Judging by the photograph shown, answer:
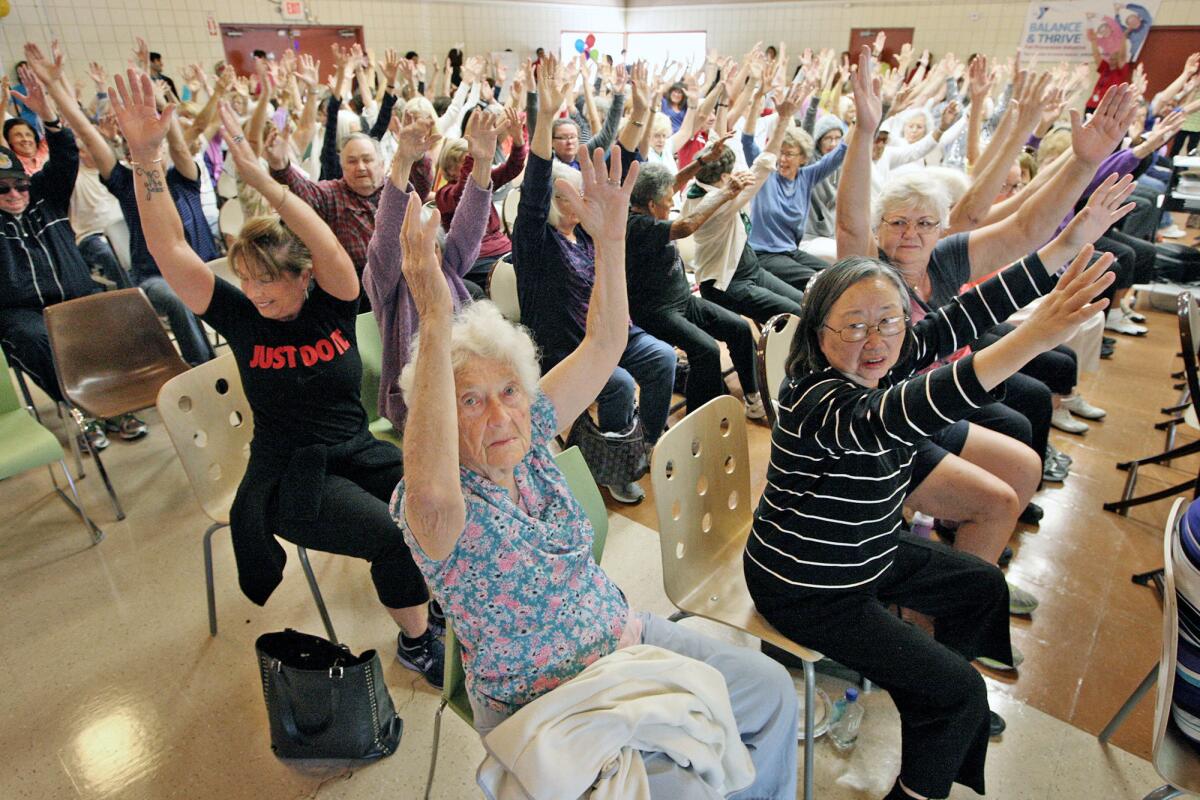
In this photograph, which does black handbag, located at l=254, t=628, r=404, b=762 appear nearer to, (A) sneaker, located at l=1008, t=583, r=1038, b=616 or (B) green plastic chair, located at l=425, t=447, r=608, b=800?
(B) green plastic chair, located at l=425, t=447, r=608, b=800

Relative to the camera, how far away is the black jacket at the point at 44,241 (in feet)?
10.9

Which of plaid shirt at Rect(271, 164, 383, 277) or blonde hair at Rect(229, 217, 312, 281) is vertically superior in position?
blonde hair at Rect(229, 217, 312, 281)

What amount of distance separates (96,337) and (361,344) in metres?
1.40

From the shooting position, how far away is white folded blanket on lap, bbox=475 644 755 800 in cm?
120

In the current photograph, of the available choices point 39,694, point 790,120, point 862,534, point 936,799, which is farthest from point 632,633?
point 790,120

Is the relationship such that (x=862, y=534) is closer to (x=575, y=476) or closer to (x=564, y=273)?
(x=575, y=476)

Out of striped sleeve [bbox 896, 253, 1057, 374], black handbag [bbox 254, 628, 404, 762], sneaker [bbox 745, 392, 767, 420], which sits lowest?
sneaker [bbox 745, 392, 767, 420]

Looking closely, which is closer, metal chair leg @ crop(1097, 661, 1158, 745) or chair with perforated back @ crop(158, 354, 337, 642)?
metal chair leg @ crop(1097, 661, 1158, 745)

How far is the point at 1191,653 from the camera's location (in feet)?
4.77

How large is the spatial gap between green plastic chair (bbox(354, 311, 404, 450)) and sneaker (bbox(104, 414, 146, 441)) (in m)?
1.72

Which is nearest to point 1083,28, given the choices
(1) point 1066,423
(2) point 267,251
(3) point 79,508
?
(1) point 1066,423

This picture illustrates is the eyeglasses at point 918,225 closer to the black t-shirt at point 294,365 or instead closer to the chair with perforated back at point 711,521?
the chair with perforated back at point 711,521

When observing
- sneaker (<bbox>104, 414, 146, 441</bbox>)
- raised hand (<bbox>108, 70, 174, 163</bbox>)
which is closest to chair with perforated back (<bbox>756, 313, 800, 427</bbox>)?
raised hand (<bbox>108, 70, 174, 163</bbox>)

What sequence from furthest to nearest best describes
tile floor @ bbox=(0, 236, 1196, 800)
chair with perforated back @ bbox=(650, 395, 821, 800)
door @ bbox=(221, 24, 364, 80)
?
door @ bbox=(221, 24, 364, 80)
tile floor @ bbox=(0, 236, 1196, 800)
chair with perforated back @ bbox=(650, 395, 821, 800)
